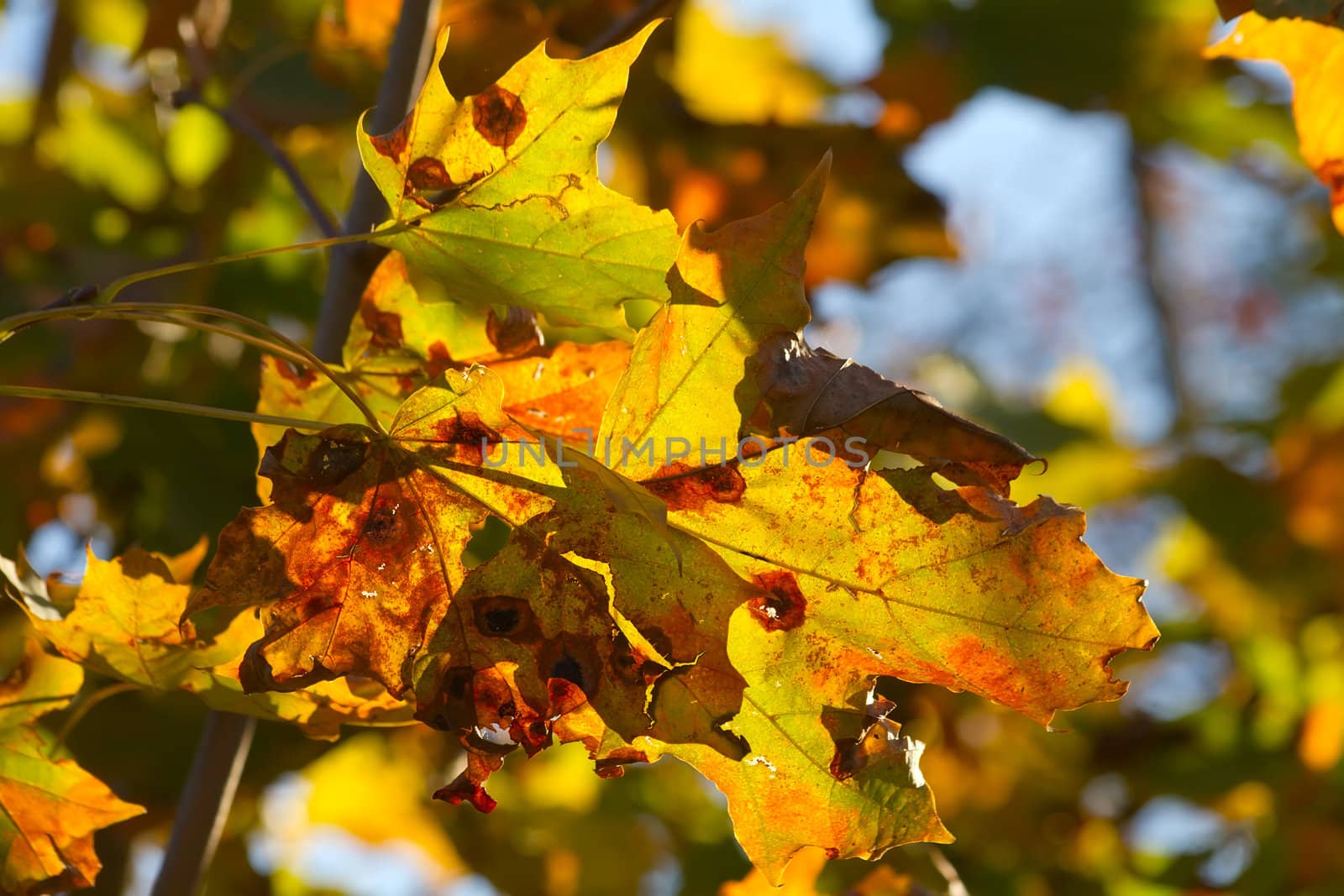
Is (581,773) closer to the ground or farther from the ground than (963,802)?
closer to the ground

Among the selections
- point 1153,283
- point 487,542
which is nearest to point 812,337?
point 487,542

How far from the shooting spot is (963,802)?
7.17 feet

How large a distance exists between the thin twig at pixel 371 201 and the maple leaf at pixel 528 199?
0.78ft

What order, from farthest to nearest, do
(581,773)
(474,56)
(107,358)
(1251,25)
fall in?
(581,773) → (107,358) → (474,56) → (1251,25)

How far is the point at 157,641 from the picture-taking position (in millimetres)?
787

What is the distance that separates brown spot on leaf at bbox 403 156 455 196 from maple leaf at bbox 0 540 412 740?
297mm

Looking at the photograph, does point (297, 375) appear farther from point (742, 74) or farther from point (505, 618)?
point (742, 74)

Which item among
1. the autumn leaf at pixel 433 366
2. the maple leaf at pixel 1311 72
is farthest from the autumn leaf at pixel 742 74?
the autumn leaf at pixel 433 366

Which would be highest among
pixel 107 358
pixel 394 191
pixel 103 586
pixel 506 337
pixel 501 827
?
pixel 394 191

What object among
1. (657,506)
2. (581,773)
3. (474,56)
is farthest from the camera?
(581,773)

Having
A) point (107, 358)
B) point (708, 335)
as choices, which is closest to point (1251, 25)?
point (708, 335)

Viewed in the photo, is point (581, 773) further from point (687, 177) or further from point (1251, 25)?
point (1251, 25)

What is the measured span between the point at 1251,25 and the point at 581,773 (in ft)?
7.30

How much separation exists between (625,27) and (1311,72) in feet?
1.85
